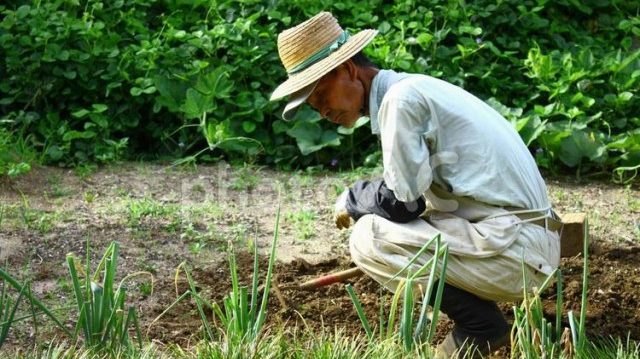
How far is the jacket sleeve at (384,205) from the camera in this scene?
13.4 feet

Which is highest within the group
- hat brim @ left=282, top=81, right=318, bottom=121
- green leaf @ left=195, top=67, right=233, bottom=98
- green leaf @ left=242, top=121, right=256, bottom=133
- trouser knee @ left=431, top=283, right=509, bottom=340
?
hat brim @ left=282, top=81, right=318, bottom=121

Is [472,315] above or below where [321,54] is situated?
below

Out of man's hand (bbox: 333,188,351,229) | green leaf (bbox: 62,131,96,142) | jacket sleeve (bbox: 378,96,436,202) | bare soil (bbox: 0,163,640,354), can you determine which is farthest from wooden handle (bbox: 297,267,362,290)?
green leaf (bbox: 62,131,96,142)

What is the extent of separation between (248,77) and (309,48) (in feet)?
10.4

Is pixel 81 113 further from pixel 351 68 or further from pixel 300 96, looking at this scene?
pixel 351 68

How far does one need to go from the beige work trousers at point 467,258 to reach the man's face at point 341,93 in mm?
409

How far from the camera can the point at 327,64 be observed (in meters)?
3.95

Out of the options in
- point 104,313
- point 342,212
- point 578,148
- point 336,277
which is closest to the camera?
point 104,313

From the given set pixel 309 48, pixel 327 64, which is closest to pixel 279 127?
pixel 309 48

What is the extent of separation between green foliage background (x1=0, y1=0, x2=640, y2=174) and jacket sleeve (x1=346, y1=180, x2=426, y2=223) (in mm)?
2446

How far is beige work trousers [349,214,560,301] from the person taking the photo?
402cm

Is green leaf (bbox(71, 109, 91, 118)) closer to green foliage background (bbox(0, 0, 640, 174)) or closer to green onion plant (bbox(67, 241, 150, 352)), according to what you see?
green foliage background (bbox(0, 0, 640, 174))

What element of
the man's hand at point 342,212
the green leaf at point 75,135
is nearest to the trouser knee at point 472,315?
the man's hand at point 342,212

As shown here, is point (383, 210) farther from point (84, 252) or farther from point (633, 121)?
point (633, 121)
